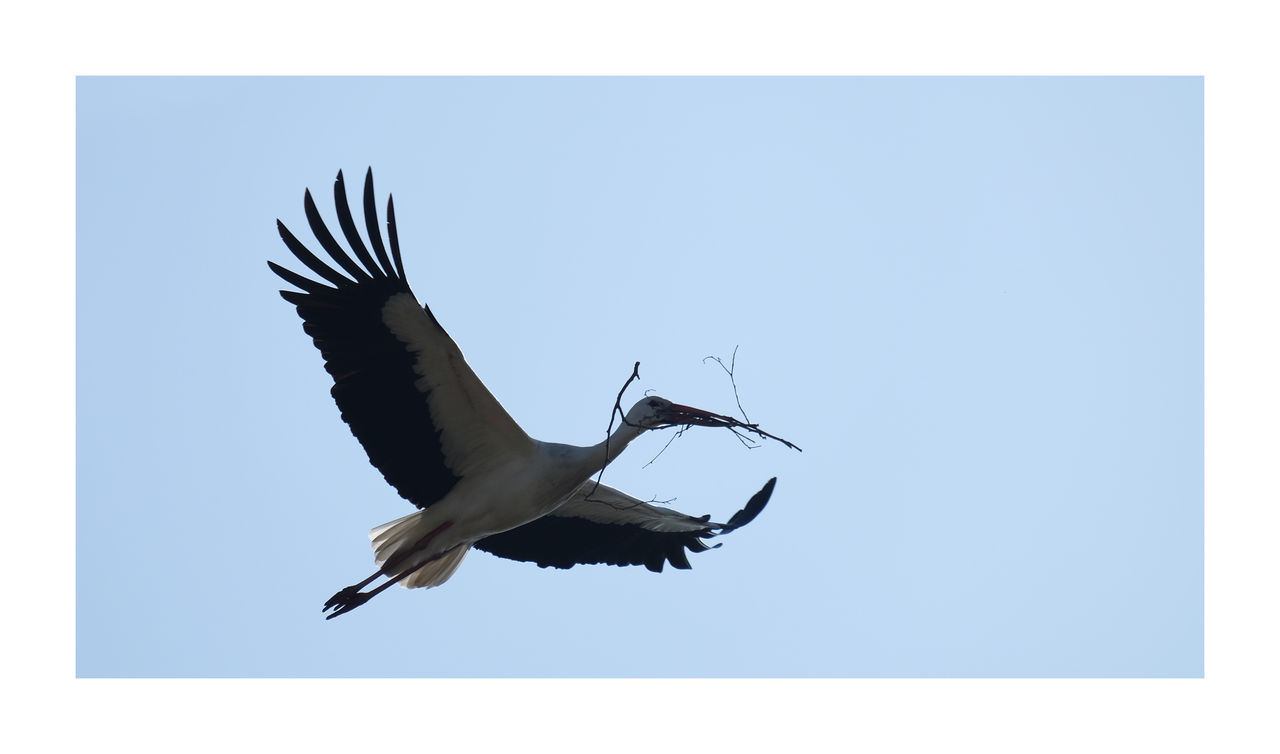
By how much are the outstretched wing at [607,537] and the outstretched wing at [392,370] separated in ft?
3.90

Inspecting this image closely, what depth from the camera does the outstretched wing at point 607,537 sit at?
1055 cm

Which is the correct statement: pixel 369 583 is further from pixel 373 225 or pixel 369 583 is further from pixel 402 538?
pixel 373 225

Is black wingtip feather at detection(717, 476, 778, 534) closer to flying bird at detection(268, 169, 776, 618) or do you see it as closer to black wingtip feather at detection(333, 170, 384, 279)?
flying bird at detection(268, 169, 776, 618)

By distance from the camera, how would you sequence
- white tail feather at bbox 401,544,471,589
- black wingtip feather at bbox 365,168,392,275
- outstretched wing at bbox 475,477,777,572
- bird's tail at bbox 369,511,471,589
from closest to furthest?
black wingtip feather at bbox 365,168,392,275 < bird's tail at bbox 369,511,471,589 < white tail feather at bbox 401,544,471,589 < outstretched wing at bbox 475,477,777,572

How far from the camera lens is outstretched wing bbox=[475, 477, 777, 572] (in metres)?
10.5

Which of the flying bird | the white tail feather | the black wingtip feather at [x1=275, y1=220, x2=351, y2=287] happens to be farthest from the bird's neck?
the black wingtip feather at [x1=275, y1=220, x2=351, y2=287]

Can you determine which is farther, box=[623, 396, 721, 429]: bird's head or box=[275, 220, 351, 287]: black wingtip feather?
box=[623, 396, 721, 429]: bird's head

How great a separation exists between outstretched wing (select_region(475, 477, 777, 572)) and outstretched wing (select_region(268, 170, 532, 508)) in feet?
3.90

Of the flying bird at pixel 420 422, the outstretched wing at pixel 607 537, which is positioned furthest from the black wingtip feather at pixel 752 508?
the outstretched wing at pixel 607 537

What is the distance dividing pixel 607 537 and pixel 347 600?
2.31 m

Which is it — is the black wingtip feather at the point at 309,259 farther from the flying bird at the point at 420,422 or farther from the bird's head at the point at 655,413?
the bird's head at the point at 655,413

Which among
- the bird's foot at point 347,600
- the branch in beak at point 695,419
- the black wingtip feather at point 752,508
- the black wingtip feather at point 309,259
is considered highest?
the black wingtip feather at point 309,259

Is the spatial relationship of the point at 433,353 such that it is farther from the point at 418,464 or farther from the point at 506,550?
the point at 506,550

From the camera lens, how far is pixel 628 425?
923 cm
